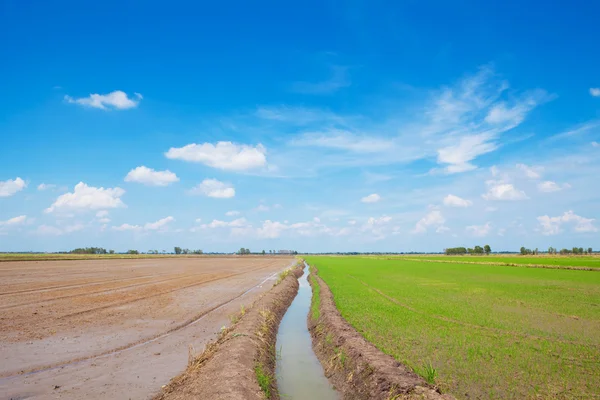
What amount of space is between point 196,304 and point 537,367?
18.0 meters

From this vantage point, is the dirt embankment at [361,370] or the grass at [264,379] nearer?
the dirt embankment at [361,370]

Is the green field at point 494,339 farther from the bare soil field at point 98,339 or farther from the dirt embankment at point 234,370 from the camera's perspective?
the bare soil field at point 98,339

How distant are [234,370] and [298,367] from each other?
11.4ft

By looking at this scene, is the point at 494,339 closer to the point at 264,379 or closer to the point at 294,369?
the point at 294,369

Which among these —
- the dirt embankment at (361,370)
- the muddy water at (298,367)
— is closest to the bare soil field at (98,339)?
the muddy water at (298,367)

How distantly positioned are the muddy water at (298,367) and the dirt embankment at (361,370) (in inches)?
12.0

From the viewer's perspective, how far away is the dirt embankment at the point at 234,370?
750 centimetres

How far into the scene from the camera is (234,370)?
Answer: 8641mm

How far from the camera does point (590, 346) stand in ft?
37.1

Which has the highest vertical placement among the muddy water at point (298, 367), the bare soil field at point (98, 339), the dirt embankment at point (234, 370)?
the dirt embankment at point (234, 370)

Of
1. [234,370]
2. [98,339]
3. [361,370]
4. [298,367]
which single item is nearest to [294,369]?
[298,367]

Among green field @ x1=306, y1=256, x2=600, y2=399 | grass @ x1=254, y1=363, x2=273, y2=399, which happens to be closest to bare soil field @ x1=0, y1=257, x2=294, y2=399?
grass @ x1=254, y1=363, x2=273, y2=399

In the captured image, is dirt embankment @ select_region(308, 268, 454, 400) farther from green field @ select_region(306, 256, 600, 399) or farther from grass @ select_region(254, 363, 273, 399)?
grass @ select_region(254, 363, 273, 399)

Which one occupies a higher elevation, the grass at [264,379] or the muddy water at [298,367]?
the grass at [264,379]
